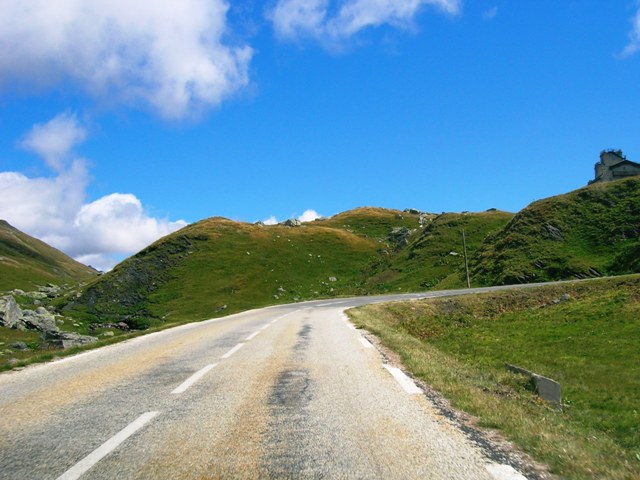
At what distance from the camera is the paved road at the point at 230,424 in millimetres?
4602

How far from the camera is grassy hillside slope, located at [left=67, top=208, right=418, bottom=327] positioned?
73188 millimetres

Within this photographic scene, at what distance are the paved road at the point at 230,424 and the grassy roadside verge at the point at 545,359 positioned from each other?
78cm

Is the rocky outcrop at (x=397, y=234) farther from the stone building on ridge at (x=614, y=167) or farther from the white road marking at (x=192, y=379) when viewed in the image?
the white road marking at (x=192, y=379)

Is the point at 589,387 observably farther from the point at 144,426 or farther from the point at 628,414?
the point at 144,426

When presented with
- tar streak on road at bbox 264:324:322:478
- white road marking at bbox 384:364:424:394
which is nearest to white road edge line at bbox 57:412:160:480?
tar streak on road at bbox 264:324:322:478

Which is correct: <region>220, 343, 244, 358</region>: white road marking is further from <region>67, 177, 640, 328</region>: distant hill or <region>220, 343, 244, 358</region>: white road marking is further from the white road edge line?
<region>67, 177, 640, 328</region>: distant hill

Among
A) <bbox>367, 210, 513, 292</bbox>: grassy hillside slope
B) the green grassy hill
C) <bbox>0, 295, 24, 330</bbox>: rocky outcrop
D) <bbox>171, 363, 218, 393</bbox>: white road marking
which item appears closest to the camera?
<bbox>171, 363, 218, 393</bbox>: white road marking

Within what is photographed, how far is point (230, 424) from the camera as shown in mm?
6098

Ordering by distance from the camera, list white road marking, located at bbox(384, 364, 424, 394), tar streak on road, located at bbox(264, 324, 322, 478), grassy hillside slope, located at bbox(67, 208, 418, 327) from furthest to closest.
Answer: grassy hillside slope, located at bbox(67, 208, 418, 327) < white road marking, located at bbox(384, 364, 424, 394) < tar streak on road, located at bbox(264, 324, 322, 478)

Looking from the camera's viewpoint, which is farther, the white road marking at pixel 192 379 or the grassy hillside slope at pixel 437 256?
the grassy hillside slope at pixel 437 256

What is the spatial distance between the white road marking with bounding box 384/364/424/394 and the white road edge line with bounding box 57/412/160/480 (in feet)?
13.5

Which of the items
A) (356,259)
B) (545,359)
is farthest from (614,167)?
(545,359)

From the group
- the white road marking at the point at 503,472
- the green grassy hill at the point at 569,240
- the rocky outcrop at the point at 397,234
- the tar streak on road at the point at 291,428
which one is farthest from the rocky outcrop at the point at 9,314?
the rocky outcrop at the point at 397,234

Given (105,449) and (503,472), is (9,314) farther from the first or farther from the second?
(503,472)
